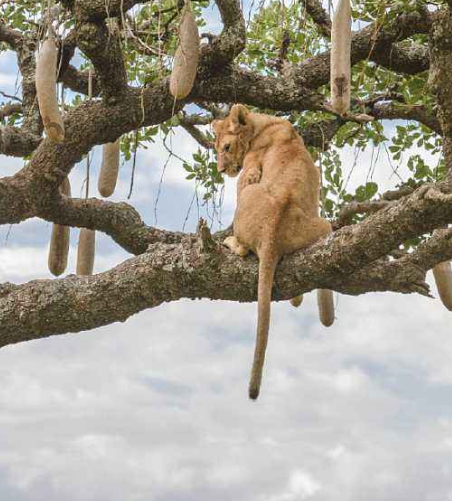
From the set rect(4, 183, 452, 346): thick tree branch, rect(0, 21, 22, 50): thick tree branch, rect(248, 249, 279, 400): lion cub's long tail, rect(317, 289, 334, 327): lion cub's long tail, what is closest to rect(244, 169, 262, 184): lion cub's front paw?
rect(4, 183, 452, 346): thick tree branch

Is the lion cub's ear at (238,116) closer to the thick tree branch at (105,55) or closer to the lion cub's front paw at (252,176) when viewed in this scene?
the lion cub's front paw at (252,176)

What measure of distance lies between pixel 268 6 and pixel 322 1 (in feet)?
6.74

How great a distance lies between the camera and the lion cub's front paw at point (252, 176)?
6.11 metres

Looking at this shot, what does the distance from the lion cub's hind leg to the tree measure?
0.07 m

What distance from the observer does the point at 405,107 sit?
7367 millimetres

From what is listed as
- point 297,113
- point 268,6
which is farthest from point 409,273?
point 268,6

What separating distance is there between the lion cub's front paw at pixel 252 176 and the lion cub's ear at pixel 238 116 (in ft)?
2.02

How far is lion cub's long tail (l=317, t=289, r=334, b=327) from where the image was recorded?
682cm

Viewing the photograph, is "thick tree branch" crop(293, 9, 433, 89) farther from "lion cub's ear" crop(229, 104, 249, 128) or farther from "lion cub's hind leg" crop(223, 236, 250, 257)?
"lion cub's hind leg" crop(223, 236, 250, 257)

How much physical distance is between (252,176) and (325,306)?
133 cm

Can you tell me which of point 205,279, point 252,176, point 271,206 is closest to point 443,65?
point 252,176

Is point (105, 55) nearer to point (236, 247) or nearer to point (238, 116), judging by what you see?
point (238, 116)

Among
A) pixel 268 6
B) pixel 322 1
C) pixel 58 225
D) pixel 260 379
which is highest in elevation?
pixel 268 6

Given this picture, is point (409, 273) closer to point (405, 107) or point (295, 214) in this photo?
point (295, 214)
